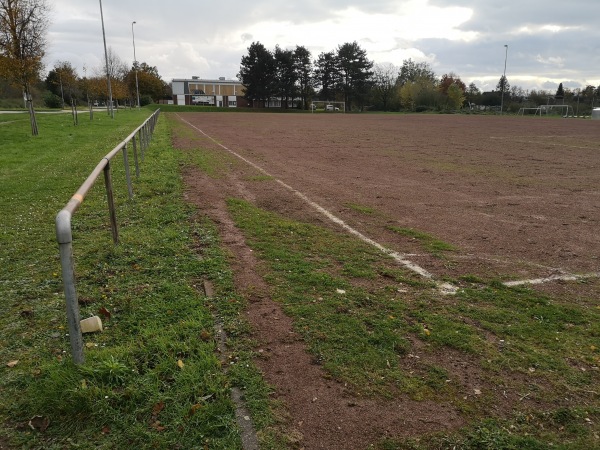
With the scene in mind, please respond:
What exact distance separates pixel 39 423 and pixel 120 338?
0.88 m

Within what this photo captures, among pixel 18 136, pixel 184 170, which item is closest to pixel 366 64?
pixel 18 136

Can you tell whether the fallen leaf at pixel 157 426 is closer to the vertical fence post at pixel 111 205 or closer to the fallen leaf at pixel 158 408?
the fallen leaf at pixel 158 408

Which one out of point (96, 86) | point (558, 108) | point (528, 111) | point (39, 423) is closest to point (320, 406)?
point (39, 423)

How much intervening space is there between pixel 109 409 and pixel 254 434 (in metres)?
0.87

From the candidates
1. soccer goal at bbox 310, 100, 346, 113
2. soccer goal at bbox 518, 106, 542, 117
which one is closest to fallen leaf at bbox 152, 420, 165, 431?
soccer goal at bbox 518, 106, 542, 117

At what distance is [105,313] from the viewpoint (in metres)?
3.73

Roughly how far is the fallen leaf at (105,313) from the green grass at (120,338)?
6 centimetres

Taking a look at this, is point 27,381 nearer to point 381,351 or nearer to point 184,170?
point 381,351

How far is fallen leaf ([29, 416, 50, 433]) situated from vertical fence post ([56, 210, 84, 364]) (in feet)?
1.37

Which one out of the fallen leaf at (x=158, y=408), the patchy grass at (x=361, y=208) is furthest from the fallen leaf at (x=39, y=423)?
the patchy grass at (x=361, y=208)

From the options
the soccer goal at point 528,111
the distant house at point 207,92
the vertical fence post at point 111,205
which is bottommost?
the vertical fence post at point 111,205

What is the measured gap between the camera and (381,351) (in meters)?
3.27

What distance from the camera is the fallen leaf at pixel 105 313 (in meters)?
3.71

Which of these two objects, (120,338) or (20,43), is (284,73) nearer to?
(20,43)
